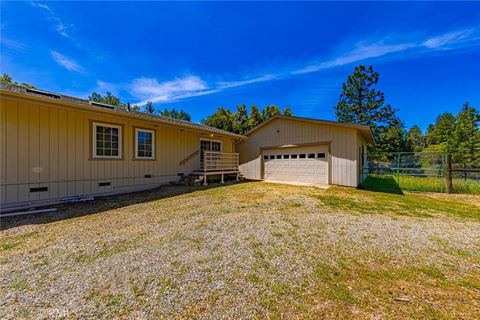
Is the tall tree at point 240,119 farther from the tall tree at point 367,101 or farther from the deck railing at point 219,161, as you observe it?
the deck railing at point 219,161

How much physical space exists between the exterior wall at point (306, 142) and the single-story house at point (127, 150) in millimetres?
44

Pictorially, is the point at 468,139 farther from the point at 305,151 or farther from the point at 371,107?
the point at 305,151

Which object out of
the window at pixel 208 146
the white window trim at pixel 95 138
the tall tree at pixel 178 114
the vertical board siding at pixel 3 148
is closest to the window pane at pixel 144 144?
the white window trim at pixel 95 138

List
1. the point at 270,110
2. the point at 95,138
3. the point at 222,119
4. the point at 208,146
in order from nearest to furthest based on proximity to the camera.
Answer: the point at 95,138
the point at 208,146
the point at 222,119
the point at 270,110

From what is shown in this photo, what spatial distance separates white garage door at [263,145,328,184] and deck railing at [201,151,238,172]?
210cm

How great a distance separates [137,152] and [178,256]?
680cm

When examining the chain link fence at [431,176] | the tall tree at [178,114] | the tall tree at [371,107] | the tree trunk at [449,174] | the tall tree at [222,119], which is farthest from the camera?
the tall tree at [178,114]

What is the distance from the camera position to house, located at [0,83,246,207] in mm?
5523

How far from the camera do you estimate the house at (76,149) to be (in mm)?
5523

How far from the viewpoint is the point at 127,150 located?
26.4ft

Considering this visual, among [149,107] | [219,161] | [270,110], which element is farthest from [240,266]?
[149,107]

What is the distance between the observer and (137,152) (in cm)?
839

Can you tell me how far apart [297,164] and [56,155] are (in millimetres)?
10456

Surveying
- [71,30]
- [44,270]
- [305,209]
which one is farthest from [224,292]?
[71,30]
